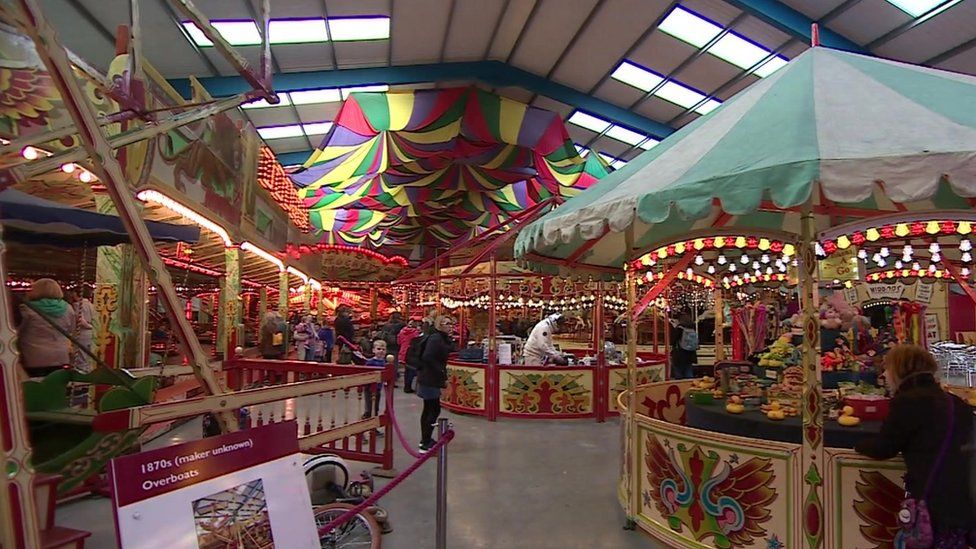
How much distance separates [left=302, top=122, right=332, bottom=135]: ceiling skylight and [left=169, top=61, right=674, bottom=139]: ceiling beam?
321 cm

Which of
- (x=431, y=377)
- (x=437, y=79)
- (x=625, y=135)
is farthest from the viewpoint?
(x=625, y=135)

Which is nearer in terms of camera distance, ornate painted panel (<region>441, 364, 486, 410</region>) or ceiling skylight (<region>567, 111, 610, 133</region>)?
ornate painted panel (<region>441, 364, 486, 410</region>)

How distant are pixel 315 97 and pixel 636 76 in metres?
6.93

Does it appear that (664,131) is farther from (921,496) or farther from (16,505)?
(16,505)

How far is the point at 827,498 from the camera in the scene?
11.1 ft

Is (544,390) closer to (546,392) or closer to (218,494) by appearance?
(546,392)

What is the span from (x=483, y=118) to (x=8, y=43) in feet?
21.6

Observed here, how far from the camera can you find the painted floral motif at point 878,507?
327 centimetres

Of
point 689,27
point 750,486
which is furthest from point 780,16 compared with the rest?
point 750,486

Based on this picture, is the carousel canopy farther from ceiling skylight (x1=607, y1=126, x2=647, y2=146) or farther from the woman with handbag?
ceiling skylight (x1=607, y1=126, x2=647, y2=146)

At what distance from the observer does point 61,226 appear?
5.07m

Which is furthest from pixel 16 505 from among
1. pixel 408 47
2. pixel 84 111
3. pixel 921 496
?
pixel 408 47

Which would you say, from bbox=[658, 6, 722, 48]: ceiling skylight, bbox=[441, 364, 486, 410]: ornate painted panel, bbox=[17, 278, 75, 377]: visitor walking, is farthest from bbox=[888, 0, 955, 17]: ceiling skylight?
bbox=[17, 278, 75, 377]: visitor walking

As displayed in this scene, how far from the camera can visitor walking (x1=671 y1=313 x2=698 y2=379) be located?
9781 millimetres
